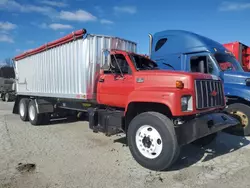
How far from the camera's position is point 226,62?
8078 mm

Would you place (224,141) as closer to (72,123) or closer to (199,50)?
(199,50)

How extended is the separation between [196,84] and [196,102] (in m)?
0.35

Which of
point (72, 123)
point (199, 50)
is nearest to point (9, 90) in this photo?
point (72, 123)

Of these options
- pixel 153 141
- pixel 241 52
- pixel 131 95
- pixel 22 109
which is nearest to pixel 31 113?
pixel 22 109

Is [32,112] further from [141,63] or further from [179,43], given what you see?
[179,43]

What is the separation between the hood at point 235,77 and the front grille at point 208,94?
6.50ft

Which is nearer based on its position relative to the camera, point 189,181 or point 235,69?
point 189,181

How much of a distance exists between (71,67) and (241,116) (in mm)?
5185

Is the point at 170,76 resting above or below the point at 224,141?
above

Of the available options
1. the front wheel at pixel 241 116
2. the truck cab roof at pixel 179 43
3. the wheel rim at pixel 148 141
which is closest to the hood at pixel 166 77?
the wheel rim at pixel 148 141

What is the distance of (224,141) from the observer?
696cm

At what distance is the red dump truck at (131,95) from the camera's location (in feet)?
14.8

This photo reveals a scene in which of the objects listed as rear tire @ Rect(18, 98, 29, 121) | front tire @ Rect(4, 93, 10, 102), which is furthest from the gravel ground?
front tire @ Rect(4, 93, 10, 102)

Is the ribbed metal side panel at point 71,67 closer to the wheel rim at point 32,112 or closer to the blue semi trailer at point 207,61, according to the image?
the wheel rim at point 32,112
